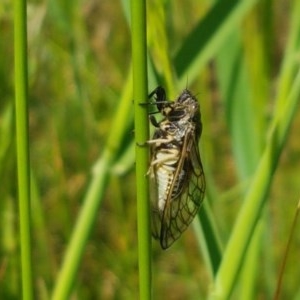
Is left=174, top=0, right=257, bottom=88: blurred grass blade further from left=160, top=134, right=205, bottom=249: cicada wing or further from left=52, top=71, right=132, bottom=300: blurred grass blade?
left=160, top=134, right=205, bottom=249: cicada wing

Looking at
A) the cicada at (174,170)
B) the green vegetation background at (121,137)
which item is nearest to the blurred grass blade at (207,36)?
the green vegetation background at (121,137)

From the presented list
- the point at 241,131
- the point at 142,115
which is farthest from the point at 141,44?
the point at 241,131

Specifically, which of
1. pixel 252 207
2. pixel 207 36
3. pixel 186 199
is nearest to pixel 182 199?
pixel 186 199

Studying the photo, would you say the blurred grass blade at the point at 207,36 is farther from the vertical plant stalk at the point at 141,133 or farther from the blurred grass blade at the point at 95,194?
the vertical plant stalk at the point at 141,133

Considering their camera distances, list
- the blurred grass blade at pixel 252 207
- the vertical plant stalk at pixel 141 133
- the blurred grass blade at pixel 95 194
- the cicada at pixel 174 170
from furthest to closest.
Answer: the blurred grass blade at pixel 95 194, the cicada at pixel 174 170, the blurred grass blade at pixel 252 207, the vertical plant stalk at pixel 141 133

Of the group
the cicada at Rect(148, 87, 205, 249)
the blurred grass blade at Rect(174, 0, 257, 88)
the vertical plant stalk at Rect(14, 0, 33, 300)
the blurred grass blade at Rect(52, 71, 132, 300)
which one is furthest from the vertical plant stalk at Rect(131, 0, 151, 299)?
the blurred grass blade at Rect(174, 0, 257, 88)

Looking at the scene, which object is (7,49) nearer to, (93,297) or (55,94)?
(55,94)
